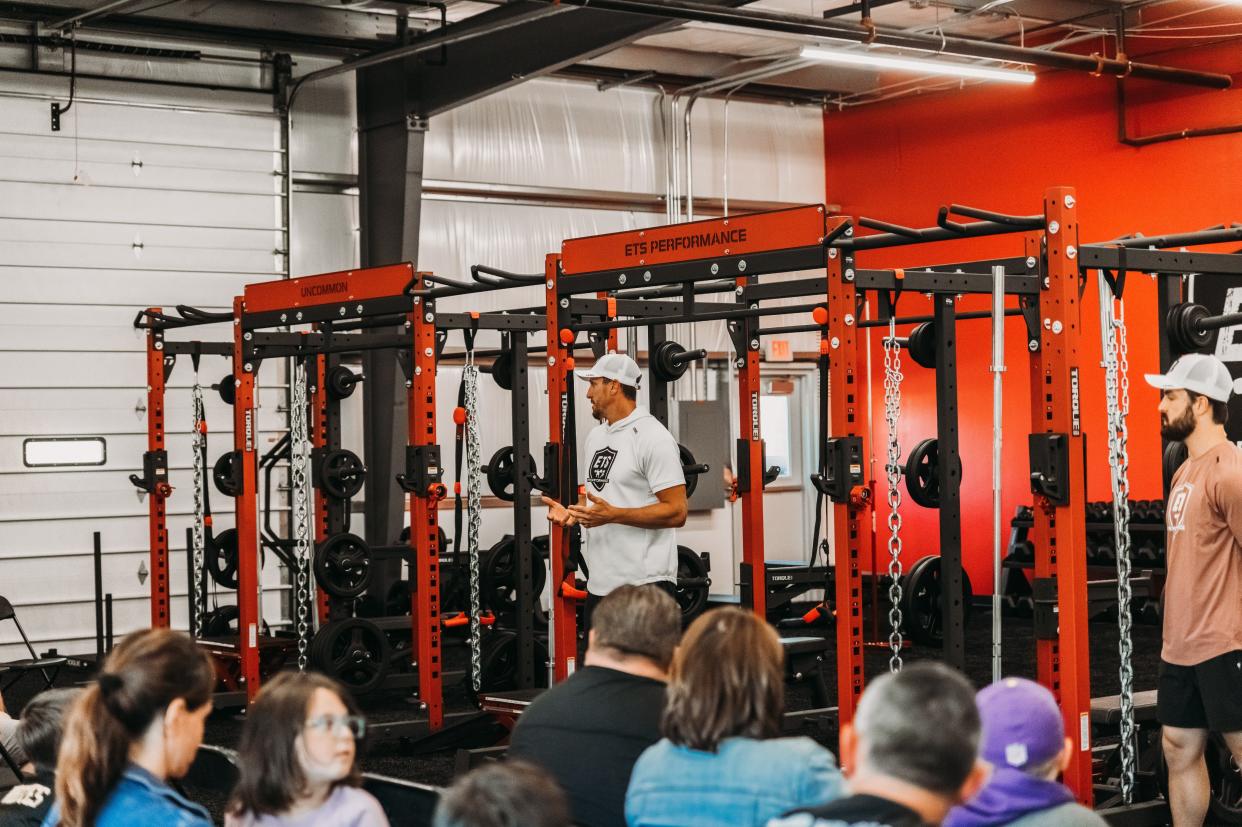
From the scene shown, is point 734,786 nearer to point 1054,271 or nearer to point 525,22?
point 1054,271

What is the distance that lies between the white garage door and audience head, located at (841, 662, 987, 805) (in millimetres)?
8913

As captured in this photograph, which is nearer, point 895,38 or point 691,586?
point 691,586

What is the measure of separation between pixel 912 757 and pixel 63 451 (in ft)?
29.8

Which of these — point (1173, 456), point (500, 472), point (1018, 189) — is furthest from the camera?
point (1018, 189)

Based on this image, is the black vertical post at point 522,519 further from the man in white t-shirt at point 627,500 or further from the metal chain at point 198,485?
the metal chain at point 198,485

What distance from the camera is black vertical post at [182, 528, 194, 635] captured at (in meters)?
9.42

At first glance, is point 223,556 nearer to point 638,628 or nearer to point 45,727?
point 45,727

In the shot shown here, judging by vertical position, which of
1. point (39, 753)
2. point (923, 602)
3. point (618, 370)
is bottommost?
point (923, 602)

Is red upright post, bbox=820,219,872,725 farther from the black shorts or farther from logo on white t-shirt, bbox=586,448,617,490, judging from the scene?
logo on white t-shirt, bbox=586,448,617,490

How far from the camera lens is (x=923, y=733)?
1918 millimetres

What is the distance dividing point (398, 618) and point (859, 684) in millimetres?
4275

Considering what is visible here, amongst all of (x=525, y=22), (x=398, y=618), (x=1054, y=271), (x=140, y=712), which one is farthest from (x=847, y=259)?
(x=525, y=22)

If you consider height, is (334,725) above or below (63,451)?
below

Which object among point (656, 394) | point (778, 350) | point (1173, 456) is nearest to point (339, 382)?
point (656, 394)
